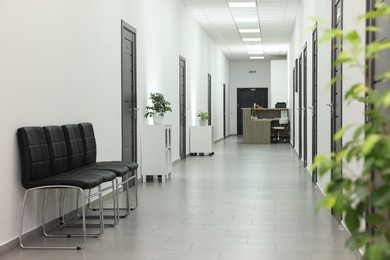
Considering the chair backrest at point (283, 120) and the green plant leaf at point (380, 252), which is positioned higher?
the green plant leaf at point (380, 252)

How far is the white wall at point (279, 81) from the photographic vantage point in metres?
23.3

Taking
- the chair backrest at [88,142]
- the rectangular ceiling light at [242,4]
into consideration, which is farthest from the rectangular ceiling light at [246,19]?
the chair backrest at [88,142]

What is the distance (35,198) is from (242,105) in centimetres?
2233

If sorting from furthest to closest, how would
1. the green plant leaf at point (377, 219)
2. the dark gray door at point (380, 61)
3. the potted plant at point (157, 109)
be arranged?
the potted plant at point (157, 109), the dark gray door at point (380, 61), the green plant leaf at point (377, 219)

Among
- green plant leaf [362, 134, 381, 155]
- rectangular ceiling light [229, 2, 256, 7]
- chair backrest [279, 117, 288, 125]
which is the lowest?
chair backrest [279, 117, 288, 125]

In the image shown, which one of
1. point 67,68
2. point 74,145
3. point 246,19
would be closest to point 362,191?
point 74,145

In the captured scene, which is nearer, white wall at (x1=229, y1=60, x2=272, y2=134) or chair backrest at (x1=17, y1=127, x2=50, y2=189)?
chair backrest at (x1=17, y1=127, x2=50, y2=189)

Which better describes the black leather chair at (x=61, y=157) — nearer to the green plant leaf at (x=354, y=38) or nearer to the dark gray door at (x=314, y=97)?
the green plant leaf at (x=354, y=38)

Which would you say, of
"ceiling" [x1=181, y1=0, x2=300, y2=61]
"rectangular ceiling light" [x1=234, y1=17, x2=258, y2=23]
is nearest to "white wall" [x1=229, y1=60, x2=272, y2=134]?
"ceiling" [x1=181, y1=0, x2=300, y2=61]

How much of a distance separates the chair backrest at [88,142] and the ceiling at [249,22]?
7.31 meters

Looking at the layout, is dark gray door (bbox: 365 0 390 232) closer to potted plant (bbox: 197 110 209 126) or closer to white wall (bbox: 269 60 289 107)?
potted plant (bbox: 197 110 209 126)

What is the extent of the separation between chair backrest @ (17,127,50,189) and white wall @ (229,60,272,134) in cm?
2226

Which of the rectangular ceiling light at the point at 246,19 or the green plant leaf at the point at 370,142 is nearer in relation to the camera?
the green plant leaf at the point at 370,142

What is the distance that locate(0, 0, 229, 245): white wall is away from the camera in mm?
4484
